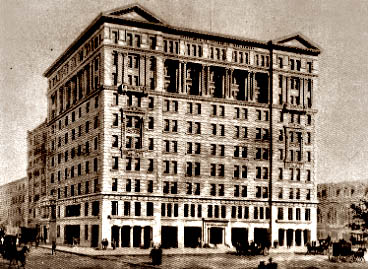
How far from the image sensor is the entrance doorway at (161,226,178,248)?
6962 cm

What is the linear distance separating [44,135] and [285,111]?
3236 centimetres

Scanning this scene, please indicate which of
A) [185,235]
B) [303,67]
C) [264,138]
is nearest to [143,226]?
[185,235]

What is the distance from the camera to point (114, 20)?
215ft

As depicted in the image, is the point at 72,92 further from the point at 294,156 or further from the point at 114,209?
the point at 294,156

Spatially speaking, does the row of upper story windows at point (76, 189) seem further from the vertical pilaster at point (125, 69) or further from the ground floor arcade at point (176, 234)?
the vertical pilaster at point (125, 69)

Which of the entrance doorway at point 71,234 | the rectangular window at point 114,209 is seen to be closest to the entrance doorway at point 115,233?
the rectangular window at point 114,209

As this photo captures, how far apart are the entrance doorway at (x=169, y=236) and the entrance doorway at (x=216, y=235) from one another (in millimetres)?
5113

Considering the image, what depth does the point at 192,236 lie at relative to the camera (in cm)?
7262

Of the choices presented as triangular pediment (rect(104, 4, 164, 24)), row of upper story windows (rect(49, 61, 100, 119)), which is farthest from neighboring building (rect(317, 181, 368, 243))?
row of upper story windows (rect(49, 61, 100, 119))

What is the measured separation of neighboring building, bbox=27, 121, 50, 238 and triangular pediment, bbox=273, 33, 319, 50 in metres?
32.8

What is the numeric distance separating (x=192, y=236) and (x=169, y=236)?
3516 mm

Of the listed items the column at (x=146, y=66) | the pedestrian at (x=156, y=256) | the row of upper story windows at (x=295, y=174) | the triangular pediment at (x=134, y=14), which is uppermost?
the triangular pediment at (x=134, y=14)

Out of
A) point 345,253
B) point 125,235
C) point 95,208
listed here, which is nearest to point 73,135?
point 95,208

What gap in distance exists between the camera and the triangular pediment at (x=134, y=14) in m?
64.7
